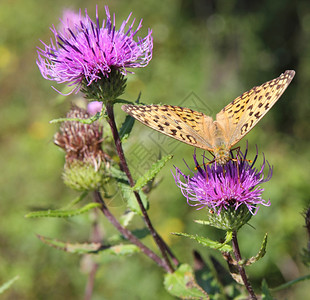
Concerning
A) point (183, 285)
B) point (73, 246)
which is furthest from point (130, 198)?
point (183, 285)

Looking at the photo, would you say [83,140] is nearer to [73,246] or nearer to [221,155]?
[73,246]

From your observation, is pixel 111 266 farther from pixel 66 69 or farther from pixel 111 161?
pixel 66 69

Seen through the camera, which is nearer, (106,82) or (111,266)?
(106,82)

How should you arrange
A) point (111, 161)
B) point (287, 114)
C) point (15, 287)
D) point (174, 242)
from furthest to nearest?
1. point (287, 114)
2. point (174, 242)
3. point (15, 287)
4. point (111, 161)

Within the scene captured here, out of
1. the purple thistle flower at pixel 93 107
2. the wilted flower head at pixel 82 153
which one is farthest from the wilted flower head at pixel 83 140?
the purple thistle flower at pixel 93 107

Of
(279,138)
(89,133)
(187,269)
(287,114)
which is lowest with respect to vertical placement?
(187,269)

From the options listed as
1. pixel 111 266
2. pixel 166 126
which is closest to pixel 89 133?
pixel 166 126
